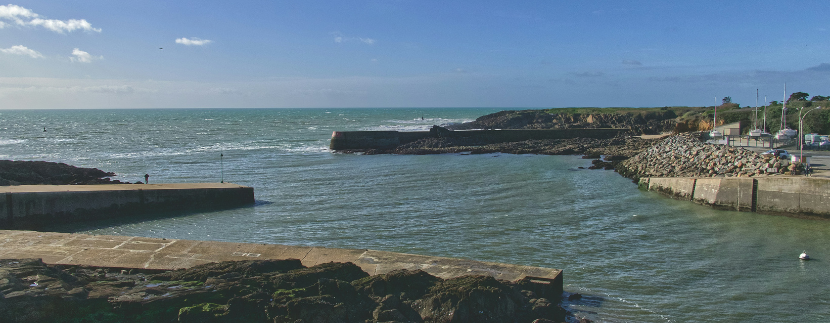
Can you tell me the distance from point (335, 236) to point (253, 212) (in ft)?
15.9

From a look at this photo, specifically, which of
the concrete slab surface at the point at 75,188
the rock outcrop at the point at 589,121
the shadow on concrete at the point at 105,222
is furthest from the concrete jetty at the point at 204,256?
the rock outcrop at the point at 589,121

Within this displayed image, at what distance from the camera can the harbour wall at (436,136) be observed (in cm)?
4569

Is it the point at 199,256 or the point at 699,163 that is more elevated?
the point at 699,163

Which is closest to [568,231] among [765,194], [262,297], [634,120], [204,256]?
[765,194]

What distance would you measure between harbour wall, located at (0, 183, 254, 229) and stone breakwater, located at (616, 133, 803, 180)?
731 inches

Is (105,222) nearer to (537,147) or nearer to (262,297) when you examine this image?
(262,297)

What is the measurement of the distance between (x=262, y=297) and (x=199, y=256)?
3238 millimetres

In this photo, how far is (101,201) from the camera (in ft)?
55.4

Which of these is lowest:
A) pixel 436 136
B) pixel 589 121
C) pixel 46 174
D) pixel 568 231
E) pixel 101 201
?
pixel 568 231

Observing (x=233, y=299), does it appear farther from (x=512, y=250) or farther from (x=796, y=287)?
(x=796, y=287)

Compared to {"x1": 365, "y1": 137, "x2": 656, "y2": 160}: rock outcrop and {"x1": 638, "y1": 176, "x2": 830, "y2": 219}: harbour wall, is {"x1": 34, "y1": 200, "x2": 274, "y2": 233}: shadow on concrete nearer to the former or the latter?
{"x1": 638, "y1": 176, "x2": 830, "y2": 219}: harbour wall

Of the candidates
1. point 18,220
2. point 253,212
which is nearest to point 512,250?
point 253,212

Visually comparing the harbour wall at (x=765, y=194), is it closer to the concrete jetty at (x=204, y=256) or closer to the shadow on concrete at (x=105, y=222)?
the concrete jetty at (x=204, y=256)

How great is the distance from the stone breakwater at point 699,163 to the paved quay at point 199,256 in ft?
49.5
